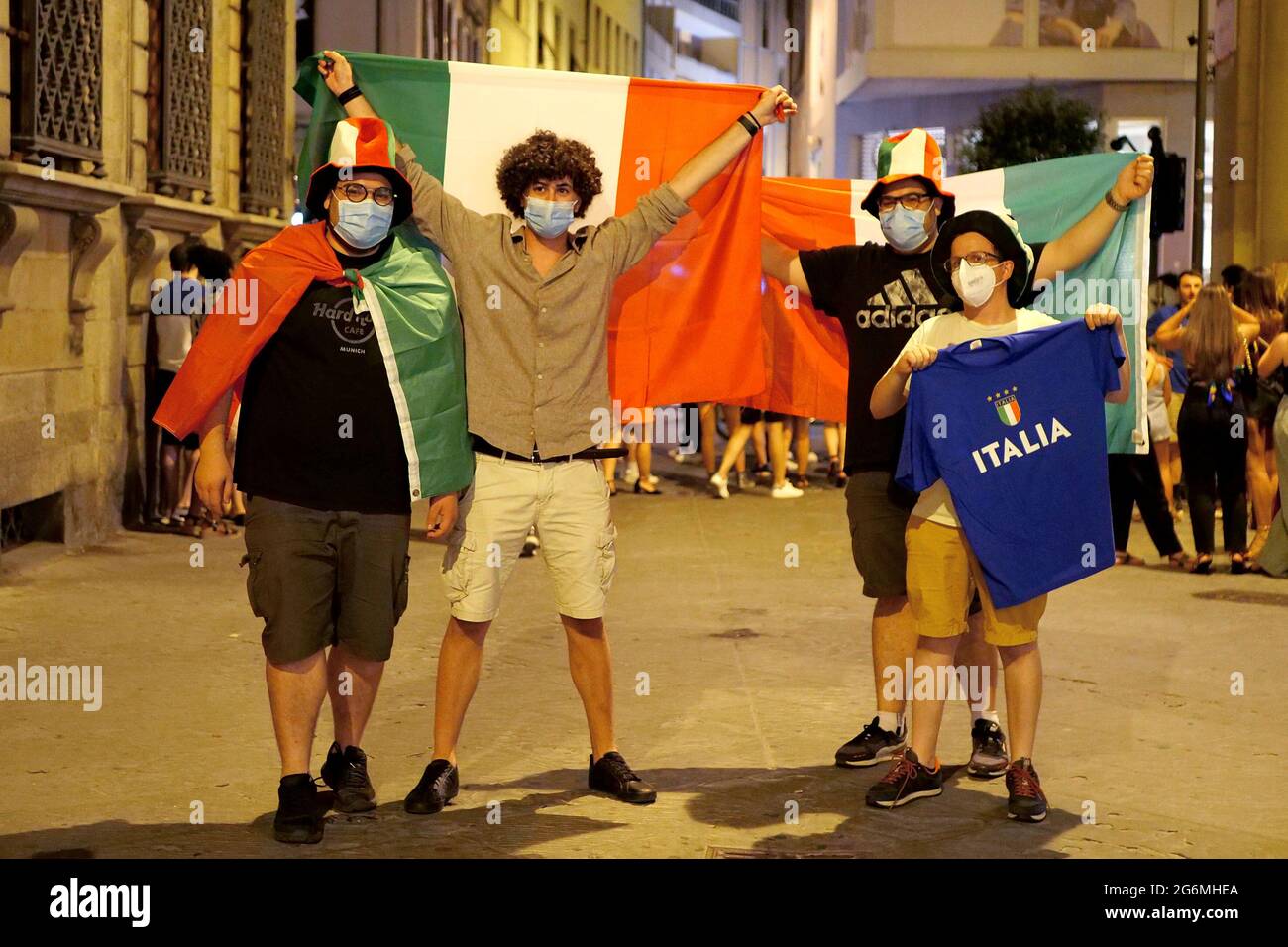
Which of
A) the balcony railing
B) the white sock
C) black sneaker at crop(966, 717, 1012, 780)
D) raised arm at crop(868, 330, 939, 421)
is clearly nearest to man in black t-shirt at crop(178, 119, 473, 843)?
raised arm at crop(868, 330, 939, 421)

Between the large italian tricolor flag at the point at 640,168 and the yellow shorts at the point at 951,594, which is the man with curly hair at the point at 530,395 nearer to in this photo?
the large italian tricolor flag at the point at 640,168

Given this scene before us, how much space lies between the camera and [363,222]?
5.39 metres

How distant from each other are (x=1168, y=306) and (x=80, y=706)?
9.55m

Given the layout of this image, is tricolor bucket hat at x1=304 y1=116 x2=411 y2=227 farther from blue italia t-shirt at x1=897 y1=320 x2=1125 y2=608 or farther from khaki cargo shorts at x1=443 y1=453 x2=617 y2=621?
blue italia t-shirt at x1=897 y1=320 x2=1125 y2=608

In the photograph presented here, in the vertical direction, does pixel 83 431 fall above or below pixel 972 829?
above

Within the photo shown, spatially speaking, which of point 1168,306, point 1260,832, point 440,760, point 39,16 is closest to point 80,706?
point 440,760

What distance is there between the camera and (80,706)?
7191 millimetres

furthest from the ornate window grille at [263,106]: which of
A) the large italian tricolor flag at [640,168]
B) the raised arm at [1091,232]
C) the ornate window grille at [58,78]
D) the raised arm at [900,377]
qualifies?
the raised arm at [900,377]

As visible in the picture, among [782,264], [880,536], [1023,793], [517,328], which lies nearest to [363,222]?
[517,328]

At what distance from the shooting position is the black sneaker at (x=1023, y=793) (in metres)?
5.60

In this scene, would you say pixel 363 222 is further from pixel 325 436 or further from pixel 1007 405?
pixel 1007 405

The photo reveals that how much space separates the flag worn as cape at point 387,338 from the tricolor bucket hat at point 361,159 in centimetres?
11

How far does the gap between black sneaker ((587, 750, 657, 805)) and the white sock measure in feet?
3.06
